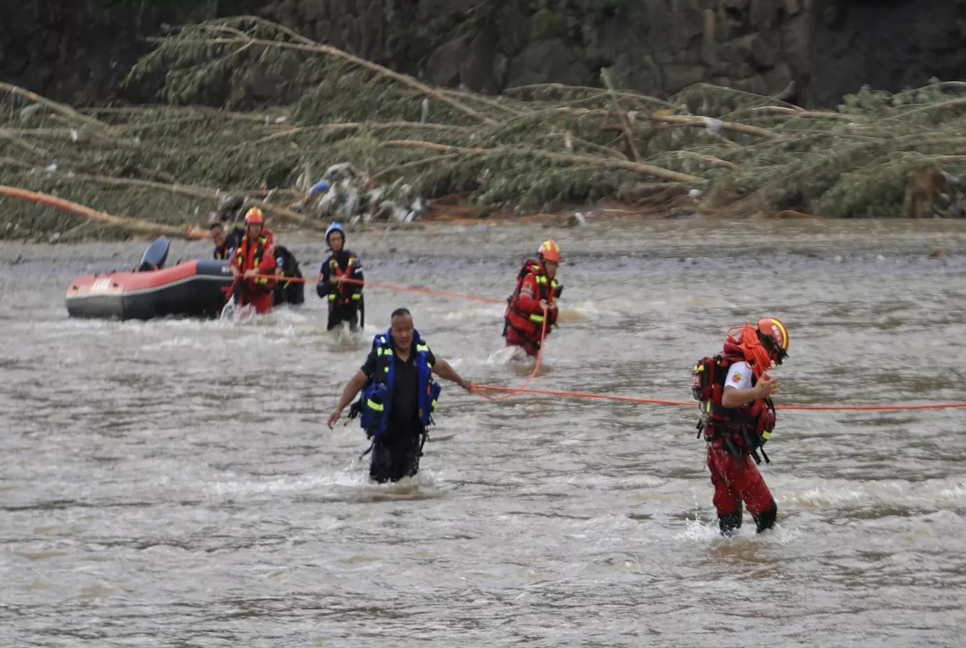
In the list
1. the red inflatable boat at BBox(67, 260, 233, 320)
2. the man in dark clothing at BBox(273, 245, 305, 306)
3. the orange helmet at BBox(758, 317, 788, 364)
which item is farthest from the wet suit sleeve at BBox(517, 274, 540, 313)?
the orange helmet at BBox(758, 317, 788, 364)

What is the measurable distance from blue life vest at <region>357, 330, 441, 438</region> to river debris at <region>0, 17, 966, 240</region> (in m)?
16.5

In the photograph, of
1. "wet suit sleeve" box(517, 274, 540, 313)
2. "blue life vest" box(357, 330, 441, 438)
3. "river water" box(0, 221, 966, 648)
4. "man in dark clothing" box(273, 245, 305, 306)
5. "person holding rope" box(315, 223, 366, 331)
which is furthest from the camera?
"man in dark clothing" box(273, 245, 305, 306)

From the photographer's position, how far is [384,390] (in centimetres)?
923

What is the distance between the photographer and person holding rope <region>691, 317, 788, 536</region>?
7805 mm

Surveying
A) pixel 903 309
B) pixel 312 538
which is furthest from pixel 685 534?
pixel 903 309

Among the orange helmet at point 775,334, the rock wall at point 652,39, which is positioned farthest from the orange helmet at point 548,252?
the rock wall at point 652,39

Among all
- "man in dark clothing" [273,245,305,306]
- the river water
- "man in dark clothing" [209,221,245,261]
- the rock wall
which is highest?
the rock wall

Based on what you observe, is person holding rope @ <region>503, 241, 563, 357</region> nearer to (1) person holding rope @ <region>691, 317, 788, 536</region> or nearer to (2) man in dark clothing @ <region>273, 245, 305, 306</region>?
(2) man in dark clothing @ <region>273, 245, 305, 306</region>

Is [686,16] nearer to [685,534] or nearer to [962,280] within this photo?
[962,280]

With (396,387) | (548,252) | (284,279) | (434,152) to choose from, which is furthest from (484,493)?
(434,152)

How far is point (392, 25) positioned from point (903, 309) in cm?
2138

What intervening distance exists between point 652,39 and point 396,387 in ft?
82.2

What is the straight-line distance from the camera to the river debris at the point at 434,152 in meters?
25.6

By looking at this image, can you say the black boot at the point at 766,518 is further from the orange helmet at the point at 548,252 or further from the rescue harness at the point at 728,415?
the orange helmet at the point at 548,252
